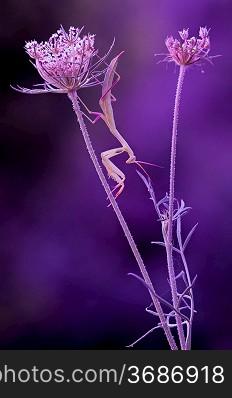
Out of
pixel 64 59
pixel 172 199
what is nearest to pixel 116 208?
pixel 172 199

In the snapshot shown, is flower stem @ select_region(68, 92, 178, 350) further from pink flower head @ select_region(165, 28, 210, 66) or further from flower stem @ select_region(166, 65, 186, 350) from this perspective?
pink flower head @ select_region(165, 28, 210, 66)

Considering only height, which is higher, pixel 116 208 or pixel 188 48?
pixel 188 48

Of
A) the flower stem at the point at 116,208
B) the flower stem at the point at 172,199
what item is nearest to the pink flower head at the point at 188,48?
the flower stem at the point at 172,199

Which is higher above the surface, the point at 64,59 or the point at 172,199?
the point at 64,59

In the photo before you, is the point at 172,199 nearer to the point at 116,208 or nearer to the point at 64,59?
the point at 116,208

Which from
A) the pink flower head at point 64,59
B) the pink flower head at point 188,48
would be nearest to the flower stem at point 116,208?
the pink flower head at point 64,59

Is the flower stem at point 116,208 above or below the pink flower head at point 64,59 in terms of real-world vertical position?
below

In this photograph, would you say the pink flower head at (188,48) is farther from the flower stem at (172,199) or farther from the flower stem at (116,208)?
the flower stem at (116,208)

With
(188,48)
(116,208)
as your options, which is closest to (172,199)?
(116,208)

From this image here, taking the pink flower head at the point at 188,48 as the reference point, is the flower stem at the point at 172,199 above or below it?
below

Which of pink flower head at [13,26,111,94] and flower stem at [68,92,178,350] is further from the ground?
pink flower head at [13,26,111,94]

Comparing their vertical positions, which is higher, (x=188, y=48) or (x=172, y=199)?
(x=188, y=48)

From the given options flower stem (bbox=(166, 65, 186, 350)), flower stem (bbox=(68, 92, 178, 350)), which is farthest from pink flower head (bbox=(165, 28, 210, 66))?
flower stem (bbox=(68, 92, 178, 350))
